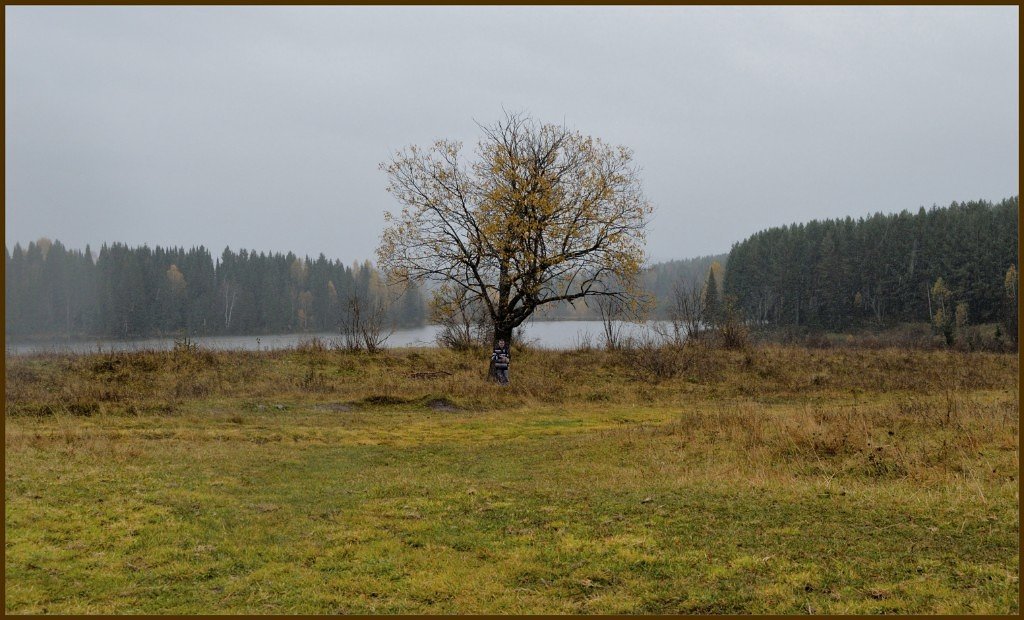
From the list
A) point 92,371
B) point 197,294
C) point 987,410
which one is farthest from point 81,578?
point 197,294

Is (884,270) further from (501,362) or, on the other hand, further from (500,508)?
(500,508)

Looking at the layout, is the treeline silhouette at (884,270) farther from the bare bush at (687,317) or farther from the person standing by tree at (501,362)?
the person standing by tree at (501,362)

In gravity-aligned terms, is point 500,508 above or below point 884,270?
below

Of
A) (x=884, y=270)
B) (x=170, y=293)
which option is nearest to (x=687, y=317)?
(x=170, y=293)

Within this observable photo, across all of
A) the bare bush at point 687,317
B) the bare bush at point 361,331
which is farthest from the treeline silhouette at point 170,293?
the bare bush at point 687,317

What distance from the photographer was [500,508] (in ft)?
29.8

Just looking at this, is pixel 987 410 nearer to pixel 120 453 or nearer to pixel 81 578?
pixel 81 578

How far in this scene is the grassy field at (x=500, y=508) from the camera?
19.1 feet

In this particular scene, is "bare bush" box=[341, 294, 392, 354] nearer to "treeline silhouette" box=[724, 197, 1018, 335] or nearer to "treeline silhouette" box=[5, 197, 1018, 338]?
"treeline silhouette" box=[5, 197, 1018, 338]

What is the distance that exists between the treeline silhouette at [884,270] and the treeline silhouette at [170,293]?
57.5m

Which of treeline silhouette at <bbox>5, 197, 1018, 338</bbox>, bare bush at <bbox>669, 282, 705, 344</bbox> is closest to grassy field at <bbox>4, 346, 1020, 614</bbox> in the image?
bare bush at <bbox>669, 282, 705, 344</bbox>

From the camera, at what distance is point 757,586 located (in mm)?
5762

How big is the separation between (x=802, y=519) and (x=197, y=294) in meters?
87.9

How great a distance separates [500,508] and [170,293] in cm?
7887
